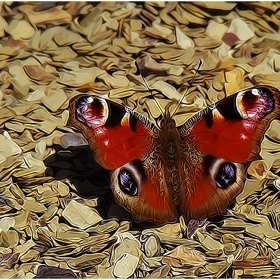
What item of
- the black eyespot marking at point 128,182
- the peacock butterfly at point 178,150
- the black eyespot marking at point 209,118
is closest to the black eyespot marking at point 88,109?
the peacock butterfly at point 178,150

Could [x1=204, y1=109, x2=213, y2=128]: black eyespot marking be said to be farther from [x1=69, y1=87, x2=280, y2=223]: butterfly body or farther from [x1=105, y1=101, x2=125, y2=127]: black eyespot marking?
[x1=105, y1=101, x2=125, y2=127]: black eyespot marking

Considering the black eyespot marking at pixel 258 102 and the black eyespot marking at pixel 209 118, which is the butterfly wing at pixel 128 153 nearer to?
the black eyespot marking at pixel 209 118

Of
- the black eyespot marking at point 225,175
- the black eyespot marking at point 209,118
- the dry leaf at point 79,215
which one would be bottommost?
the dry leaf at point 79,215

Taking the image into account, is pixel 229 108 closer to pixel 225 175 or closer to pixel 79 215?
pixel 225 175

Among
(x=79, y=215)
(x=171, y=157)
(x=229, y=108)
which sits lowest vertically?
(x=79, y=215)

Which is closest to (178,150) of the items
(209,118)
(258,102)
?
(209,118)

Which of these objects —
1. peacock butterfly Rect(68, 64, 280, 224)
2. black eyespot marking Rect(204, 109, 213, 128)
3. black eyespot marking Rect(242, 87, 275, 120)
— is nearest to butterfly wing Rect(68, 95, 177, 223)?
peacock butterfly Rect(68, 64, 280, 224)

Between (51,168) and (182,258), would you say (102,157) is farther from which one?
(182,258)
